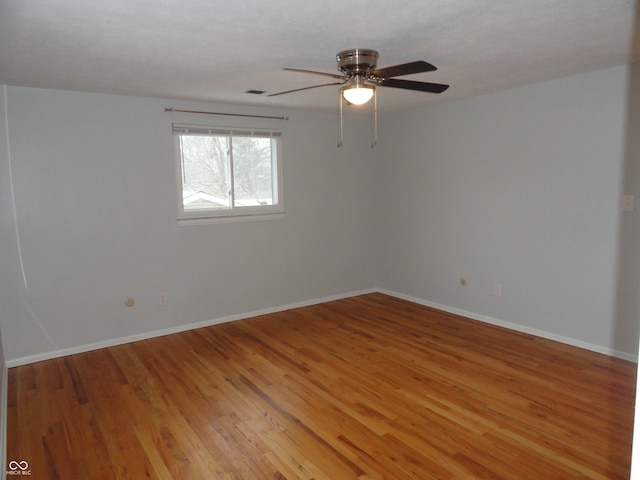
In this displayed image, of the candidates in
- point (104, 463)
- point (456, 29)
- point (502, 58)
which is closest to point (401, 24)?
point (456, 29)

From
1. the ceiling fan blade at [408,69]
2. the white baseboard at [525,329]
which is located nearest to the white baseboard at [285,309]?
the white baseboard at [525,329]

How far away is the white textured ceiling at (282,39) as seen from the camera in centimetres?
196

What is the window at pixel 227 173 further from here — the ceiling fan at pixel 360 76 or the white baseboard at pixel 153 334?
the ceiling fan at pixel 360 76

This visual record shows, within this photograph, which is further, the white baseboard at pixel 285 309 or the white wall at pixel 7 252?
the white baseboard at pixel 285 309

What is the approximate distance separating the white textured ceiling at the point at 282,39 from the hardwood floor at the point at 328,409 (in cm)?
228

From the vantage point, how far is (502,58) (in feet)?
9.49

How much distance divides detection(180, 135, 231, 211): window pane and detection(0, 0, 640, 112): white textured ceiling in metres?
0.85

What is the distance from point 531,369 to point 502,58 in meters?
2.33

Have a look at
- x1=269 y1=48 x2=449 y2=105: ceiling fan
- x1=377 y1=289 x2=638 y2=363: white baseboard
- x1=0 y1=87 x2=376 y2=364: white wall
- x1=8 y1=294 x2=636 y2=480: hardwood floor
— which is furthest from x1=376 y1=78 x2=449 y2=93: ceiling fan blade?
x1=377 y1=289 x2=638 y2=363: white baseboard

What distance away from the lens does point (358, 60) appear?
251cm

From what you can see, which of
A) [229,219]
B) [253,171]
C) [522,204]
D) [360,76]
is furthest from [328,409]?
[253,171]

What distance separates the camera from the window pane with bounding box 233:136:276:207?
15.1 ft

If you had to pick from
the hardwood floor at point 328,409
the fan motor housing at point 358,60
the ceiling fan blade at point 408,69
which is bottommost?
the hardwood floor at point 328,409

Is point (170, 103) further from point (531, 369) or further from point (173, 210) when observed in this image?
point (531, 369)
